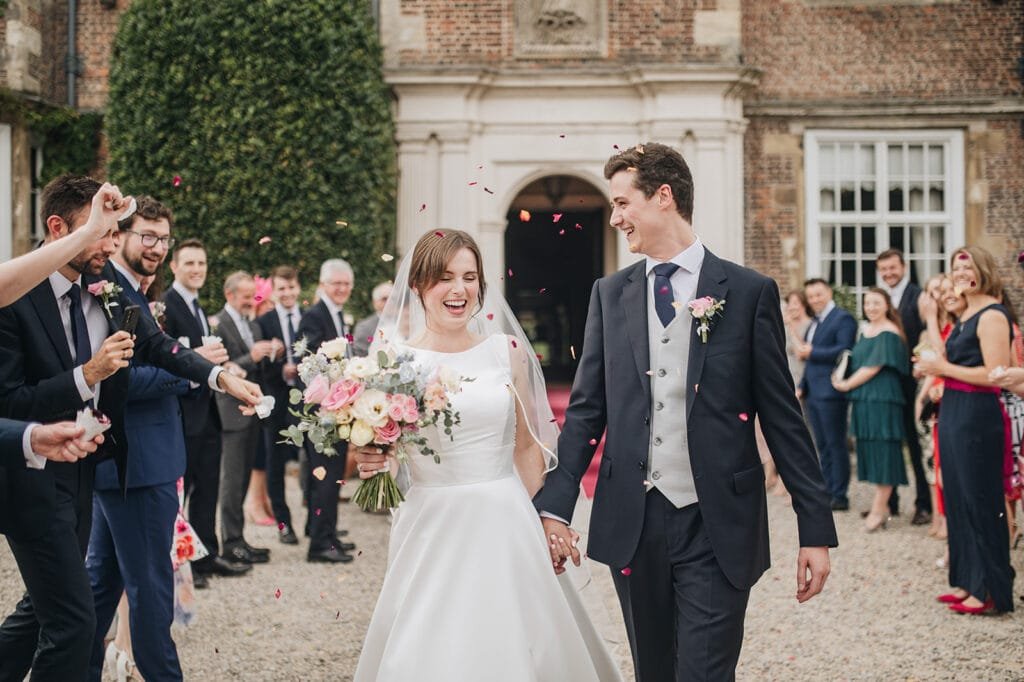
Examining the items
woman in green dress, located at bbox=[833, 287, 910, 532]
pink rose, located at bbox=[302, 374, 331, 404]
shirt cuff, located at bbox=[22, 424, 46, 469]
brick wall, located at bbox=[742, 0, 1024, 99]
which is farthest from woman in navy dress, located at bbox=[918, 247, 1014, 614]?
brick wall, located at bbox=[742, 0, 1024, 99]

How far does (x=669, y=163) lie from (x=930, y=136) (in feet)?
37.8

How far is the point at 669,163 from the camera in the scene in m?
3.10

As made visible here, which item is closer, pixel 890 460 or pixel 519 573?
pixel 519 573

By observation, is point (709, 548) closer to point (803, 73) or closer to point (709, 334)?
point (709, 334)

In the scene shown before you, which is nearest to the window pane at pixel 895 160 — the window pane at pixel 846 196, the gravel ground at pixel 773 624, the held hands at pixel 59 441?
the window pane at pixel 846 196

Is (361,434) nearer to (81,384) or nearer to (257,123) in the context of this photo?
(81,384)

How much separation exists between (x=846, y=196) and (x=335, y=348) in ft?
37.3

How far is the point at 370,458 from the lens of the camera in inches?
128

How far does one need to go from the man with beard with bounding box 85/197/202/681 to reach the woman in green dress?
591 cm

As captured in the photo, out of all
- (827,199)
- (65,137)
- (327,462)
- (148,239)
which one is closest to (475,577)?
(148,239)

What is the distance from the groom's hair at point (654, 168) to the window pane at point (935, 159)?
37.9 feet

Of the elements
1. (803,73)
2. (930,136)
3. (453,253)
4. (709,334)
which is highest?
(803,73)

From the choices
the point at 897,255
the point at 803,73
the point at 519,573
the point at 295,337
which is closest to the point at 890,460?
the point at 897,255

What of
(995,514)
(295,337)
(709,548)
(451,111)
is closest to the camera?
(709,548)
